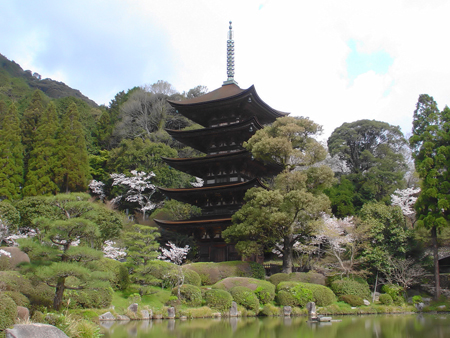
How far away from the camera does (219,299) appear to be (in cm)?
1831

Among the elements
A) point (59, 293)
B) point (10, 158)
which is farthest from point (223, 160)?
point (10, 158)

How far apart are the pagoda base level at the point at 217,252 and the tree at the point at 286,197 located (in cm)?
219

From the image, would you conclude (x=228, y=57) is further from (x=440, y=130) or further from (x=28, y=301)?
(x=28, y=301)

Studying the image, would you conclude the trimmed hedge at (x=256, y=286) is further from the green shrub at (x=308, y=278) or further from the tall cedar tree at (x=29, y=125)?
the tall cedar tree at (x=29, y=125)

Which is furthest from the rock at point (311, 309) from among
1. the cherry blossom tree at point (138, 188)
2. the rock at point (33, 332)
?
the cherry blossom tree at point (138, 188)

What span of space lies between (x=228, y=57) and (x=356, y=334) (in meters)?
27.0

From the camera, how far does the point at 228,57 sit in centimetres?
3406

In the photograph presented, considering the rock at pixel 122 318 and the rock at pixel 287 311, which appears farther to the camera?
the rock at pixel 287 311

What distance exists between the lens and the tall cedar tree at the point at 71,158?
38062 mm

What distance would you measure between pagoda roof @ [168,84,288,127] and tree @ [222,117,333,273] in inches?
173

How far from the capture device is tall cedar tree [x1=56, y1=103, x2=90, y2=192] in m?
38.1

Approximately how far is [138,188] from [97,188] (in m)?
6.35

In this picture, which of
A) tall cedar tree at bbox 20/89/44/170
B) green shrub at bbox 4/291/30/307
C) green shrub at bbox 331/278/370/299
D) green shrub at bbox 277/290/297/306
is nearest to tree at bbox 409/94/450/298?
green shrub at bbox 331/278/370/299

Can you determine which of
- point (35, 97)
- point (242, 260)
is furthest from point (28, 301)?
point (35, 97)
